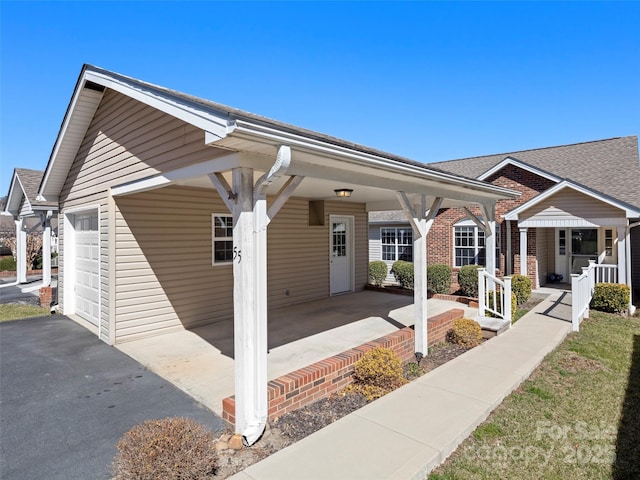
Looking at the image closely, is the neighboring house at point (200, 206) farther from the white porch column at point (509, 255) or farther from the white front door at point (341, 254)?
the white porch column at point (509, 255)

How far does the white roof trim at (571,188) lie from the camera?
9898 mm

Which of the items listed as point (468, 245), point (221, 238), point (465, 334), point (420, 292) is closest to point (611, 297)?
point (468, 245)

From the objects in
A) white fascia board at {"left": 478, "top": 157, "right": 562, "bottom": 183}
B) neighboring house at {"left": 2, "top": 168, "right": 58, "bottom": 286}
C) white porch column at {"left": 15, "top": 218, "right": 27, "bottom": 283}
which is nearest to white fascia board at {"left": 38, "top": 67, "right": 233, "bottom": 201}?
neighboring house at {"left": 2, "top": 168, "right": 58, "bottom": 286}

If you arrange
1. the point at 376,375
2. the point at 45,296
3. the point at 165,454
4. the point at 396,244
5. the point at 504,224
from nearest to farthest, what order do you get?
the point at 165,454 < the point at 376,375 < the point at 45,296 < the point at 504,224 < the point at 396,244

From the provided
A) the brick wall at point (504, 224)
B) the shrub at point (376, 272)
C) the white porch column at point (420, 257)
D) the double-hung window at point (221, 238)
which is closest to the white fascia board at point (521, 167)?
the brick wall at point (504, 224)

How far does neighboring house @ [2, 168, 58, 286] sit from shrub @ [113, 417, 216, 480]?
840 cm

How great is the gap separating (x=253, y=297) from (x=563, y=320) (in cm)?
783

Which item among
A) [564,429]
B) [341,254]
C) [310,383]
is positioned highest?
[341,254]

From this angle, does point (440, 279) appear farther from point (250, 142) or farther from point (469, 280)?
point (250, 142)

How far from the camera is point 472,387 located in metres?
4.55

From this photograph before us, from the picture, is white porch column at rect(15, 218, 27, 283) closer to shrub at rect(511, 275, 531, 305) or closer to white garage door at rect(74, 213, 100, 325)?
white garage door at rect(74, 213, 100, 325)

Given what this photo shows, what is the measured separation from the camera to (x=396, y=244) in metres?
16.4

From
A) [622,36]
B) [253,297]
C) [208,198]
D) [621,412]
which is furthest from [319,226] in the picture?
[622,36]

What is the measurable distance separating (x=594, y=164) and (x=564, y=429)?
44.9ft
